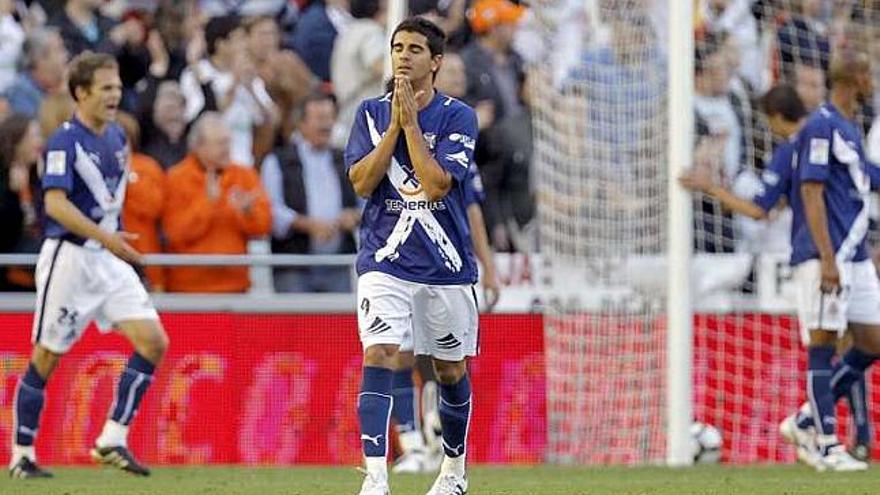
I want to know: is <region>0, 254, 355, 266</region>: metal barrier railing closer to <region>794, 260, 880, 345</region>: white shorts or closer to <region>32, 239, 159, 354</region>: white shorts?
<region>32, 239, 159, 354</region>: white shorts

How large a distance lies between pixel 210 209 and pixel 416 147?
602 cm

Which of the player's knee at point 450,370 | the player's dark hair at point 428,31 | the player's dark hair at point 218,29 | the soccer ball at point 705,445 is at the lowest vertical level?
the soccer ball at point 705,445

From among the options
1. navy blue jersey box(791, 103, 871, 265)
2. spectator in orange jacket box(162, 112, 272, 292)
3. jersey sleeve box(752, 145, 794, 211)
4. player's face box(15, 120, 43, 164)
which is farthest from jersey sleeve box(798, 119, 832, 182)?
player's face box(15, 120, 43, 164)

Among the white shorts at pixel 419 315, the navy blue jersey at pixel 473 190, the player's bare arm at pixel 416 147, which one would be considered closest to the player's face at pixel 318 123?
the navy blue jersey at pixel 473 190

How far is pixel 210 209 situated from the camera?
1441 centimetres

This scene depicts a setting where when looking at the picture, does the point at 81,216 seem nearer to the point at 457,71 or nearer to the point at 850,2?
the point at 457,71

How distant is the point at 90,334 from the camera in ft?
46.3

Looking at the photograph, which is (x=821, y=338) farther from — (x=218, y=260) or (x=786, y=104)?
(x=218, y=260)

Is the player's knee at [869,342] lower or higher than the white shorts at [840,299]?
lower

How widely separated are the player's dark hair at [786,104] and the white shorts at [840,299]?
0.97m

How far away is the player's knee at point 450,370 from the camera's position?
9.27 m

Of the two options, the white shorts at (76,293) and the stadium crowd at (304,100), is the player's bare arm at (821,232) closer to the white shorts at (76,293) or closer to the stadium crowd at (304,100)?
the stadium crowd at (304,100)

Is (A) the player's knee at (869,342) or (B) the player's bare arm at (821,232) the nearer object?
(B) the player's bare arm at (821,232)

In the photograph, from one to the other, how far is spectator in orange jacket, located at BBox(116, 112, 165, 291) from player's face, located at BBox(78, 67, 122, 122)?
2.11m
